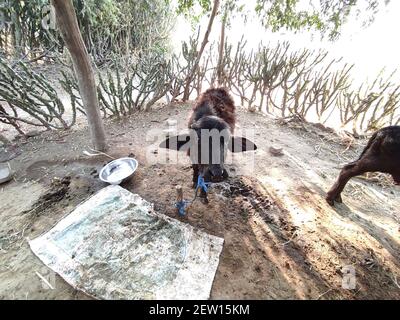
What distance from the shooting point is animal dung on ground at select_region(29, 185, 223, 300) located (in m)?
2.13

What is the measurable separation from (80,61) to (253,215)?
3145mm

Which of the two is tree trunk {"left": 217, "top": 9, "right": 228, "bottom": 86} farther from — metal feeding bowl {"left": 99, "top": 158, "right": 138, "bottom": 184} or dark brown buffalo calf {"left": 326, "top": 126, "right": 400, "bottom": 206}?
dark brown buffalo calf {"left": 326, "top": 126, "right": 400, "bottom": 206}

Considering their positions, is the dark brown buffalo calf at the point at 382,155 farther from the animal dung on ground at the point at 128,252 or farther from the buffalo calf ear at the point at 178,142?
the buffalo calf ear at the point at 178,142

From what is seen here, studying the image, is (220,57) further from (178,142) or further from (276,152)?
(178,142)

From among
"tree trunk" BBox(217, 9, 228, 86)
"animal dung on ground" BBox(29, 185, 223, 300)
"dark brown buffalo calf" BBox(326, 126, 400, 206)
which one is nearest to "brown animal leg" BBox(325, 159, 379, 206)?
"dark brown buffalo calf" BBox(326, 126, 400, 206)

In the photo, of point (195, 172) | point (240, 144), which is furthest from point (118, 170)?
point (240, 144)

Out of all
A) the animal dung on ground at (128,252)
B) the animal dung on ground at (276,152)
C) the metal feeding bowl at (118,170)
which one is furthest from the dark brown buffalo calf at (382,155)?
the metal feeding bowl at (118,170)

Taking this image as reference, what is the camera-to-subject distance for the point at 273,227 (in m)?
2.83

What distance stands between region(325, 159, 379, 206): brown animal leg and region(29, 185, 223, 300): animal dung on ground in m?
1.74

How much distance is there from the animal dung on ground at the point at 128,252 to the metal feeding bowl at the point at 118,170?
1.52 ft

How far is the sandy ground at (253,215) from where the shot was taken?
223cm

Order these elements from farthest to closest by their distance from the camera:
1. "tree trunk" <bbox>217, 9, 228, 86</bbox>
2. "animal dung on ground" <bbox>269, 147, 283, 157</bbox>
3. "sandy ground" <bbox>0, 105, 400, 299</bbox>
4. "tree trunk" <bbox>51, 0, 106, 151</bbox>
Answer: "tree trunk" <bbox>217, 9, 228, 86</bbox> → "animal dung on ground" <bbox>269, 147, 283, 157</bbox> → "tree trunk" <bbox>51, 0, 106, 151</bbox> → "sandy ground" <bbox>0, 105, 400, 299</bbox>
